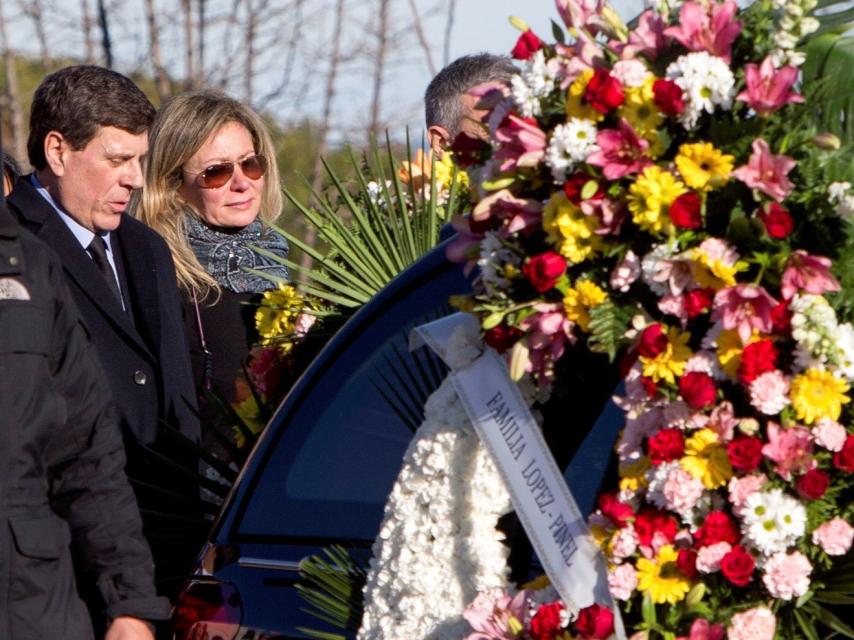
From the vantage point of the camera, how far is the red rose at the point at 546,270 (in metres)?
2.34

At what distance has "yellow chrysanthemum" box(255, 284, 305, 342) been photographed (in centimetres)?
410

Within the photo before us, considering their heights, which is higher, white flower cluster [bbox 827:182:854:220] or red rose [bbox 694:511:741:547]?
white flower cluster [bbox 827:182:854:220]

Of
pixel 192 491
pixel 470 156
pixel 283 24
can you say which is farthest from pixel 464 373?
pixel 283 24

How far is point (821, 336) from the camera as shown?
219 cm

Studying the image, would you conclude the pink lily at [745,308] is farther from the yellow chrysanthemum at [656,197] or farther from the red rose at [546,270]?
the red rose at [546,270]

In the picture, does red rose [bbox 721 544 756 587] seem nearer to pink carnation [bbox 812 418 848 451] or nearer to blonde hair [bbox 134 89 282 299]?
pink carnation [bbox 812 418 848 451]

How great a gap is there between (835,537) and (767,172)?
0.51 meters

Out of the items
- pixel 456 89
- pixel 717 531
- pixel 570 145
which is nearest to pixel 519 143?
pixel 570 145

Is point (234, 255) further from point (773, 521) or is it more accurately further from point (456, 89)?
point (773, 521)

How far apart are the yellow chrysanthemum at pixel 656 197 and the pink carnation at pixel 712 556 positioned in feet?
1.46

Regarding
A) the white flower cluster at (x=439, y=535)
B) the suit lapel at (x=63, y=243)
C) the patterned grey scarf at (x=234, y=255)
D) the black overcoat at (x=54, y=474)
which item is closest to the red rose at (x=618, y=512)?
the white flower cluster at (x=439, y=535)

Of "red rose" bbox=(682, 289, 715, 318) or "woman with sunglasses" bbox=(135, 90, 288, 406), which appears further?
"woman with sunglasses" bbox=(135, 90, 288, 406)

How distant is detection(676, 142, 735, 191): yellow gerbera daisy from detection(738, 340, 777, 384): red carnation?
0.23 m

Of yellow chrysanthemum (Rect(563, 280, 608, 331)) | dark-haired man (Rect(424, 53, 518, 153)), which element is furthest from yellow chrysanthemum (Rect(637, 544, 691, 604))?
dark-haired man (Rect(424, 53, 518, 153))
